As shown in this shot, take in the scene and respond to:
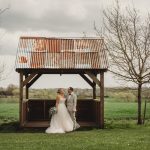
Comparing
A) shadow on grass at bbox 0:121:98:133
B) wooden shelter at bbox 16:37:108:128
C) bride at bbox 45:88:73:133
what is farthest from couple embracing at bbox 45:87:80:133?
wooden shelter at bbox 16:37:108:128

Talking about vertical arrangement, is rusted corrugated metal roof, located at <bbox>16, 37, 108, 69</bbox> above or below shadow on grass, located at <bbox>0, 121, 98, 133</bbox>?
above

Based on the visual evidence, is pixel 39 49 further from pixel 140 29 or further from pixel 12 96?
pixel 12 96

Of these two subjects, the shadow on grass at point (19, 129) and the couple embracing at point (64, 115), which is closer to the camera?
the couple embracing at point (64, 115)

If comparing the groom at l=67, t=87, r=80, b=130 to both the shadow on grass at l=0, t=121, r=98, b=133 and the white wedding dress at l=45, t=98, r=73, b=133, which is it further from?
the shadow on grass at l=0, t=121, r=98, b=133

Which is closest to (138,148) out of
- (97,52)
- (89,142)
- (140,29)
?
(89,142)

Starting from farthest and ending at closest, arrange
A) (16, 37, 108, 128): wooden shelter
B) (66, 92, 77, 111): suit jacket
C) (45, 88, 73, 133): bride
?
(16, 37, 108, 128): wooden shelter
(66, 92, 77, 111): suit jacket
(45, 88, 73, 133): bride

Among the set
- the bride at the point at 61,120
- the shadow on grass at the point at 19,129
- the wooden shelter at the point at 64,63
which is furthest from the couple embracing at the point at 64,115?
→ the wooden shelter at the point at 64,63

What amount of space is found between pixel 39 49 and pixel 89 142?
9489 mm

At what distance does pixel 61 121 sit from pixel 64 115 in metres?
0.37

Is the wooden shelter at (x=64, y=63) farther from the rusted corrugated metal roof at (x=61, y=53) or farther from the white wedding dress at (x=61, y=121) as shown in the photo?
the white wedding dress at (x=61, y=121)

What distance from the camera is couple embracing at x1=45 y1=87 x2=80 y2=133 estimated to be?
2408cm

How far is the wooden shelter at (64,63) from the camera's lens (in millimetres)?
25047

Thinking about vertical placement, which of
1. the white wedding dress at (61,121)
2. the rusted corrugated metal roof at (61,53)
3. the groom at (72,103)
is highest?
the rusted corrugated metal roof at (61,53)

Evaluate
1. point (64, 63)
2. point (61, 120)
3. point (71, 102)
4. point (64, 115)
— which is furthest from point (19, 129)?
point (64, 63)
